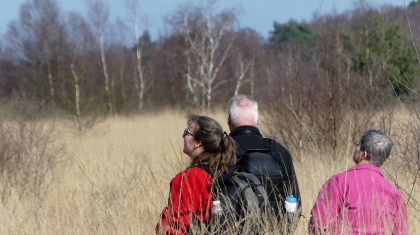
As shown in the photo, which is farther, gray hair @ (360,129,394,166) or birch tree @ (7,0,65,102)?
birch tree @ (7,0,65,102)

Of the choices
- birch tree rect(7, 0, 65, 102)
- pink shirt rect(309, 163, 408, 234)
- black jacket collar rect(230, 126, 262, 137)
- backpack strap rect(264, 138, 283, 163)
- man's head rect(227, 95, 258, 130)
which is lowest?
pink shirt rect(309, 163, 408, 234)

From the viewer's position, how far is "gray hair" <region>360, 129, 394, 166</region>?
13.3ft

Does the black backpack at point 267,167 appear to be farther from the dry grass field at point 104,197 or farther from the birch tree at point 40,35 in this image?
the birch tree at point 40,35

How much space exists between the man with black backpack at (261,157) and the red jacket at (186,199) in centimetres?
36

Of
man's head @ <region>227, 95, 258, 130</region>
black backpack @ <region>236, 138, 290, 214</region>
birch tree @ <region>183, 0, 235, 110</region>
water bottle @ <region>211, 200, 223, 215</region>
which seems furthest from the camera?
birch tree @ <region>183, 0, 235, 110</region>

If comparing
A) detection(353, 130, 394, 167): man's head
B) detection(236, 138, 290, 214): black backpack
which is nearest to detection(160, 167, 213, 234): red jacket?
detection(236, 138, 290, 214): black backpack

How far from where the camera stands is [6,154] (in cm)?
882

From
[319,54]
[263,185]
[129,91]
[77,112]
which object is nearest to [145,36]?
[129,91]

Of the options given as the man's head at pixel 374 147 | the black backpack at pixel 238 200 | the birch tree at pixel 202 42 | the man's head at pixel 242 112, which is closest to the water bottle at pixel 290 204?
the black backpack at pixel 238 200

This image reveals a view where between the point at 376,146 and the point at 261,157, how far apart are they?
2.20 feet

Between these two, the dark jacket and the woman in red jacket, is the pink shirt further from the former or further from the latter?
the woman in red jacket

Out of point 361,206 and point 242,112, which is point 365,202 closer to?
point 361,206

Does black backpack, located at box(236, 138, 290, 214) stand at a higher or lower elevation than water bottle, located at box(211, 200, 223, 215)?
higher

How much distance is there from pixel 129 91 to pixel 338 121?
27.5 meters
